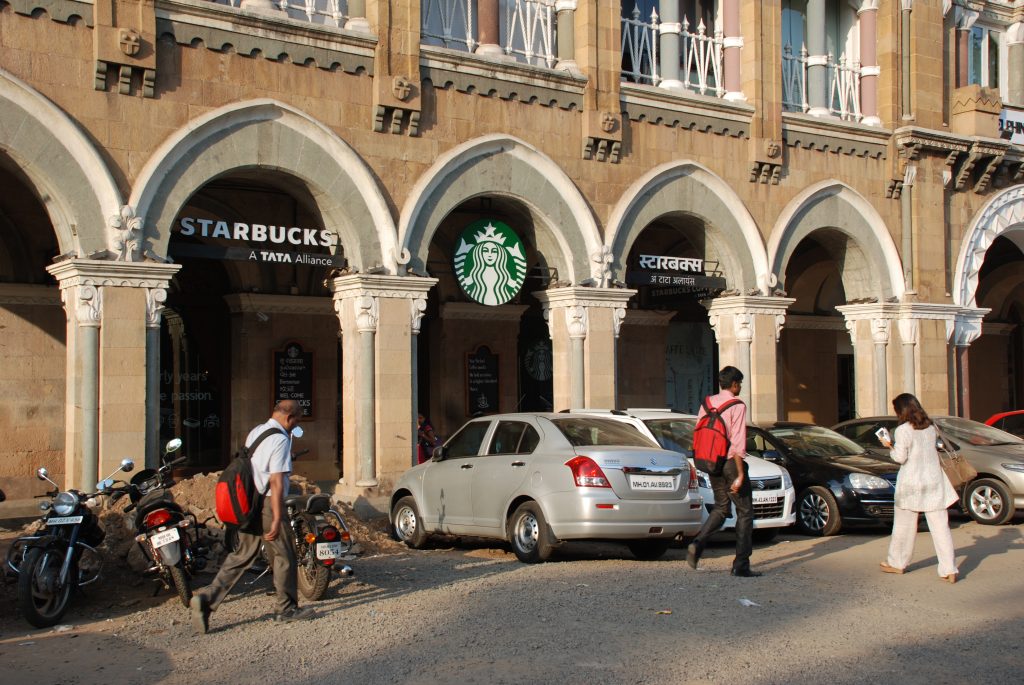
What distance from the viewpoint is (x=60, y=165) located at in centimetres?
1341

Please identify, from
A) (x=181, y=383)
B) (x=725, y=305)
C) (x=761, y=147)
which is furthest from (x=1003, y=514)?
(x=181, y=383)

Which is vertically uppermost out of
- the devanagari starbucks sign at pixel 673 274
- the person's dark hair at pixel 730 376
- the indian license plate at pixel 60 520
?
the devanagari starbucks sign at pixel 673 274

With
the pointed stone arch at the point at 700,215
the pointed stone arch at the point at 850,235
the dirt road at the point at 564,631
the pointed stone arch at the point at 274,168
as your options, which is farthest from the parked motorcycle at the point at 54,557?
the pointed stone arch at the point at 850,235

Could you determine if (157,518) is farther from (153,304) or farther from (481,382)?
(481,382)

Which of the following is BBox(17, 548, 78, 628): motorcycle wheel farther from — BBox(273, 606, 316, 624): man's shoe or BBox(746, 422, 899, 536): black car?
BBox(746, 422, 899, 536): black car

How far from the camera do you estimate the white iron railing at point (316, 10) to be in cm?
1546

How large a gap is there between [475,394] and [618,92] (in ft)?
21.4

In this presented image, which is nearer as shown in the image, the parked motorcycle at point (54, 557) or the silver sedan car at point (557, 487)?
the parked motorcycle at point (54, 557)

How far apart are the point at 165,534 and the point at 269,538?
1.10 meters

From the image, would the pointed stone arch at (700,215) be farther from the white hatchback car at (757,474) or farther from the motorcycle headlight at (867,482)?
the motorcycle headlight at (867,482)

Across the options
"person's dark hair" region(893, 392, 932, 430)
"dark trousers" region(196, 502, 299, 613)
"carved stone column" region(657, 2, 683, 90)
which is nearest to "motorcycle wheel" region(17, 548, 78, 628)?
"dark trousers" region(196, 502, 299, 613)

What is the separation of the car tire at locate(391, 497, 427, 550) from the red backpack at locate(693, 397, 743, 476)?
3695 millimetres

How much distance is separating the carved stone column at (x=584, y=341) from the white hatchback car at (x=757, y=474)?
12.9 feet

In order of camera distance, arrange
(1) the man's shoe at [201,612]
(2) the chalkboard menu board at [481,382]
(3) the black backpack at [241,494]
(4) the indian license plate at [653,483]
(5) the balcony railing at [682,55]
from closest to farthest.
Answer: (1) the man's shoe at [201,612]
(3) the black backpack at [241,494]
(4) the indian license plate at [653,483]
(5) the balcony railing at [682,55]
(2) the chalkboard menu board at [481,382]
